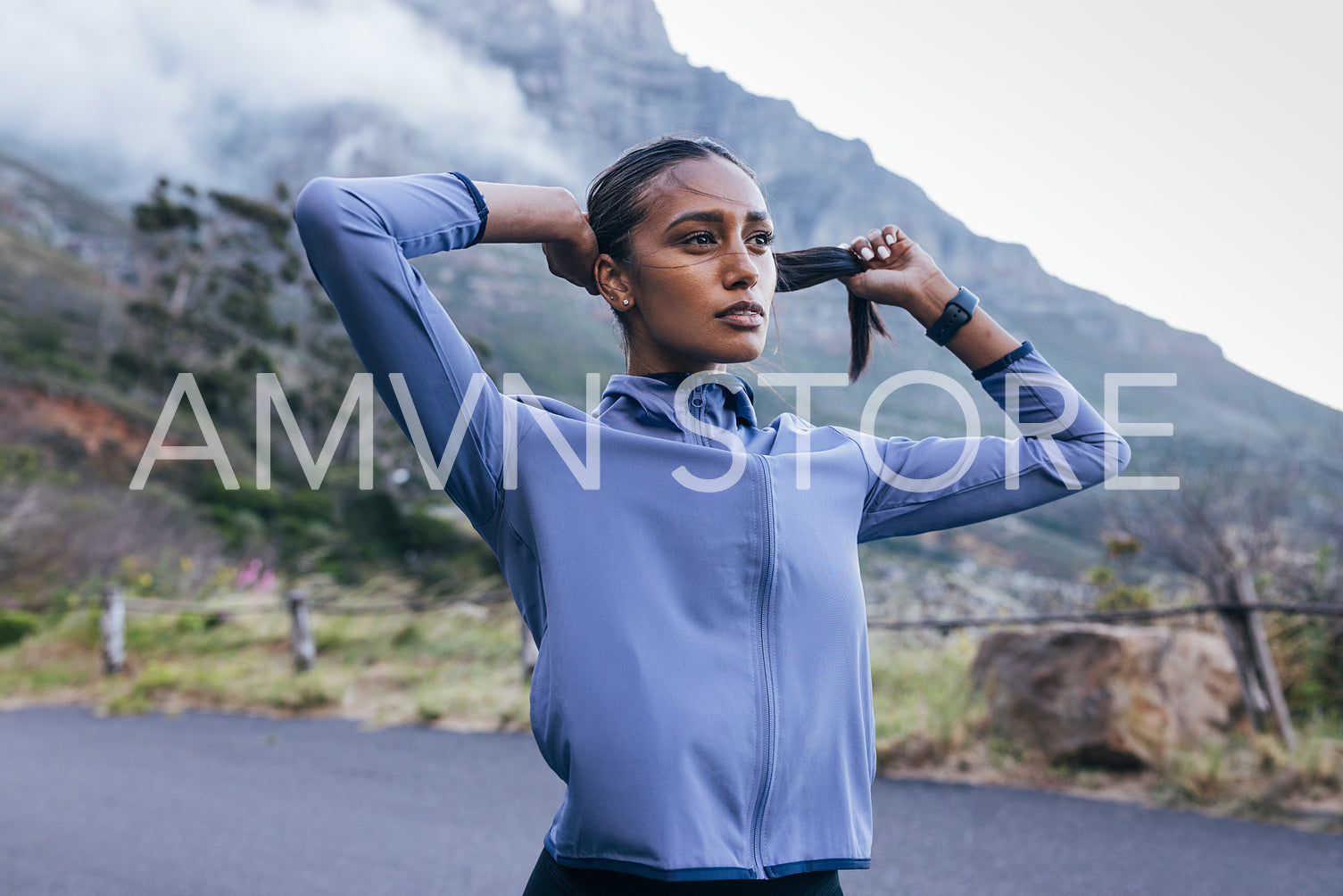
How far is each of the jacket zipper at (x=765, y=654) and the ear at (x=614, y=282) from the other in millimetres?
301

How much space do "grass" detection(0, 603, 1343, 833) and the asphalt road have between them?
0.29m

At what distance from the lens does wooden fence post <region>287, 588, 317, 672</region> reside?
374 inches

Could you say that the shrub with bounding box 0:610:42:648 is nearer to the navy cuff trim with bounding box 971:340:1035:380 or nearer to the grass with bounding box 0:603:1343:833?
the grass with bounding box 0:603:1343:833

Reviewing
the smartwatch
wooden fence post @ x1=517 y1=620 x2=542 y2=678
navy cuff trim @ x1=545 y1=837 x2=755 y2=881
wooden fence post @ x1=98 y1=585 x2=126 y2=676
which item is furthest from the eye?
wooden fence post @ x1=98 y1=585 x2=126 y2=676

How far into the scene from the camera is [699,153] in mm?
1299

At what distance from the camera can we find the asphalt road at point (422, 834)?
4148 mm

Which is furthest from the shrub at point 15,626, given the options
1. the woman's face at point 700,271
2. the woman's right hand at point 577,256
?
the woman's face at point 700,271

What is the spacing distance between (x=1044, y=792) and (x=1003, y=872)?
4.06 feet

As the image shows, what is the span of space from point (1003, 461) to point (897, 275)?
329mm

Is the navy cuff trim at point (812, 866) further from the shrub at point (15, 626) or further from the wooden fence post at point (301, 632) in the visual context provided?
the shrub at point (15, 626)

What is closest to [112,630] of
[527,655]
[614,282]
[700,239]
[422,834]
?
[527,655]

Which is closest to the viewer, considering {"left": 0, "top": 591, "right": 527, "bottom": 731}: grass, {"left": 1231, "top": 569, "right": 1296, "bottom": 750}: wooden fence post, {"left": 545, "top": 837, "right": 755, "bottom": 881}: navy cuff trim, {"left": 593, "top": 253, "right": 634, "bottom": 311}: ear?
{"left": 545, "top": 837, "right": 755, "bottom": 881}: navy cuff trim

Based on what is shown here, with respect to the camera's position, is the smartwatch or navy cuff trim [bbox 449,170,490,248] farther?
the smartwatch

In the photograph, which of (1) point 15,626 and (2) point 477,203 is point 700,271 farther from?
(1) point 15,626
